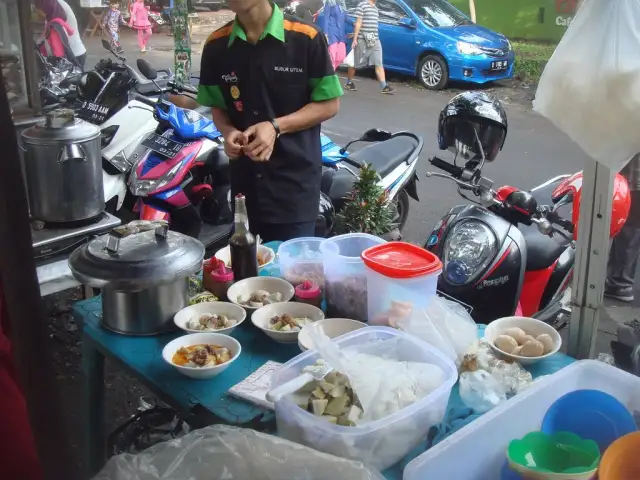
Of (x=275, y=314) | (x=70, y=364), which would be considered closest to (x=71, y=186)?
(x=70, y=364)

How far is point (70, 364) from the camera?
124 inches

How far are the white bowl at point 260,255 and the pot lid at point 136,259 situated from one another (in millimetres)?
305

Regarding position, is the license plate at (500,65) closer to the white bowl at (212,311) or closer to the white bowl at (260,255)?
the white bowl at (260,255)

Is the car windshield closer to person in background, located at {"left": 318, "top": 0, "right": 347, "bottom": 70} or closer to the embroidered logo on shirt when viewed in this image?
person in background, located at {"left": 318, "top": 0, "right": 347, "bottom": 70}

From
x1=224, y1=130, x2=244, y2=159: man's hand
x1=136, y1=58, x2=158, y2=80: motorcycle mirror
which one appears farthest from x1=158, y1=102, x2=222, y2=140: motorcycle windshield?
x1=224, y1=130, x2=244, y2=159: man's hand

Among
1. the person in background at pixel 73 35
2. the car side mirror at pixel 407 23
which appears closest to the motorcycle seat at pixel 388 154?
the person in background at pixel 73 35

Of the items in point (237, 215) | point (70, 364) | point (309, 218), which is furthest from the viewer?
point (70, 364)

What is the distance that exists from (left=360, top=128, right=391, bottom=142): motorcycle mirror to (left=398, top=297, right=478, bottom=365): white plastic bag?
2982 millimetres

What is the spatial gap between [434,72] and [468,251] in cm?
815

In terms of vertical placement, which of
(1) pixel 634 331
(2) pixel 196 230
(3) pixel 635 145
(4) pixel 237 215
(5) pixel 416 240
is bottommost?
(5) pixel 416 240

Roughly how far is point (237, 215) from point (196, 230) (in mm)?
1973

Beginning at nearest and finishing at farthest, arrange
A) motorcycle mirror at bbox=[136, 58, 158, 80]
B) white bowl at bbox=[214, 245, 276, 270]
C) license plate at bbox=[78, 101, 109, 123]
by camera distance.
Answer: white bowl at bbox=[214, 245, 276, 270], license plate at bbox=[78, 101, 109, 123], motorcycle mirror at bbox=[136, 58, 158, 80]

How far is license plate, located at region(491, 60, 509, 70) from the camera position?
9.85 metres

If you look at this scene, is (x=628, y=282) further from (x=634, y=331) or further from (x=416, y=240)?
(x=634, y=331)
